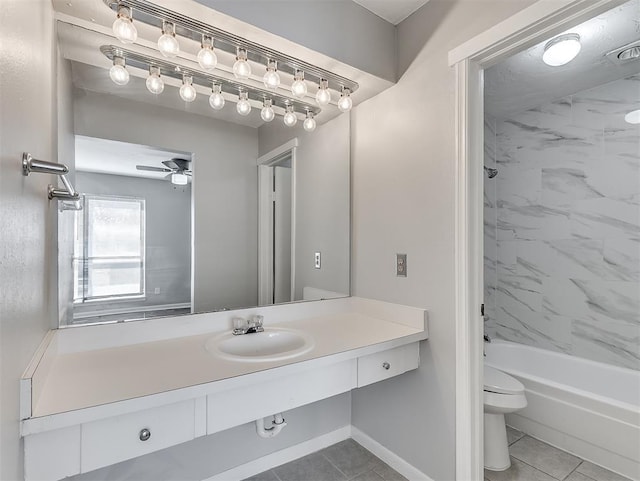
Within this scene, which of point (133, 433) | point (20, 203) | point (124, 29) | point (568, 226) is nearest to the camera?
point (20, 203)

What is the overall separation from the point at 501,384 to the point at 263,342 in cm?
141

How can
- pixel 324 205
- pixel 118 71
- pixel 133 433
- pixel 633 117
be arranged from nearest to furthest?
pixel 133 433 → pixel 118 71 → pixel 324 205 → pixel 633 117

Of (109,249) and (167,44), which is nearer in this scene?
(167,44)

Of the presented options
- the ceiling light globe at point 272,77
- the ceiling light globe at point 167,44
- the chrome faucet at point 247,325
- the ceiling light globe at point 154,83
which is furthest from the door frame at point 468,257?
the ceiling light globe at point 154,83

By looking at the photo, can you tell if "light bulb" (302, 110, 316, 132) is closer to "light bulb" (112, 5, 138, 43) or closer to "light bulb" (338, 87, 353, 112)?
"light bulb" (338, 87, 353, 112)

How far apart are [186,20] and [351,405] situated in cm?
222

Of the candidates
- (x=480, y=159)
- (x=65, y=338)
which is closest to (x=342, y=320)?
(x=480, y=159)

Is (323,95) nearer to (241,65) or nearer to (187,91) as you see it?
(241,65)

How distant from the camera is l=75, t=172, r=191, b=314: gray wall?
138cm

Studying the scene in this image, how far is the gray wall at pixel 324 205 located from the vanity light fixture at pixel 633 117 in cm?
190

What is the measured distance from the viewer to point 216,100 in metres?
1.57

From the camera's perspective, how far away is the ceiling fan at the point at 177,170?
1498mm

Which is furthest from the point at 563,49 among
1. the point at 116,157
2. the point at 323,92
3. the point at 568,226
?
the point at 116,157

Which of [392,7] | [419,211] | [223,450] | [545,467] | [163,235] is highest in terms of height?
[392,7]
